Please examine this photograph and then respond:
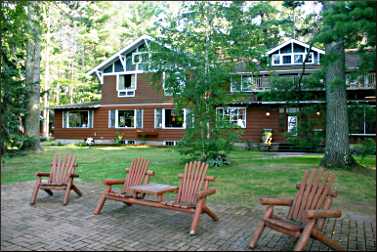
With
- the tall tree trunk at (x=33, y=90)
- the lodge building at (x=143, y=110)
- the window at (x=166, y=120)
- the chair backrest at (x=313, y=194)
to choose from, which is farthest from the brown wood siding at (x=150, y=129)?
the chair backrest at (x=313, y=194)

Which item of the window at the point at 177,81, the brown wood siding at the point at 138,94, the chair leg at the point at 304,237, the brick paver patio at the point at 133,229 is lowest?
the brick paver patio at the point at 133,229

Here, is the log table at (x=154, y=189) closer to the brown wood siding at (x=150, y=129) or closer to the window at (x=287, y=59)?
the brown wood siding at (x=150, y=129)

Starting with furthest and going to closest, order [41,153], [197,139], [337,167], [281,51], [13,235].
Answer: [281,51] → [41,153] → [197,139] → [337,167] → [13,235]

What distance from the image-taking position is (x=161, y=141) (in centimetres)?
2297

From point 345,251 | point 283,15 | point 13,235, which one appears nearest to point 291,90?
point 283,15

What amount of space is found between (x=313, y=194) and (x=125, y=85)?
2160 centimetres

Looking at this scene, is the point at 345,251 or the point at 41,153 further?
the point at 41,153

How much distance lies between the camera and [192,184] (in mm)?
5227

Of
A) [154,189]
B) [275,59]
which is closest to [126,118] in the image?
[275,59]

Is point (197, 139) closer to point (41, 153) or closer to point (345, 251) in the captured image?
point (345, 251)

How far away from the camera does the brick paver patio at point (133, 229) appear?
159 inches

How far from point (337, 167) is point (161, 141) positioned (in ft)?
45.9

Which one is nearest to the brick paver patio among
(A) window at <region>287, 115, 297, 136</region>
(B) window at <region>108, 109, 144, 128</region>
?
(A) window at <region>287, 115, 297, 136</region>

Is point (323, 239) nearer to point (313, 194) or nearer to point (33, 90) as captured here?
point (313, 194)
